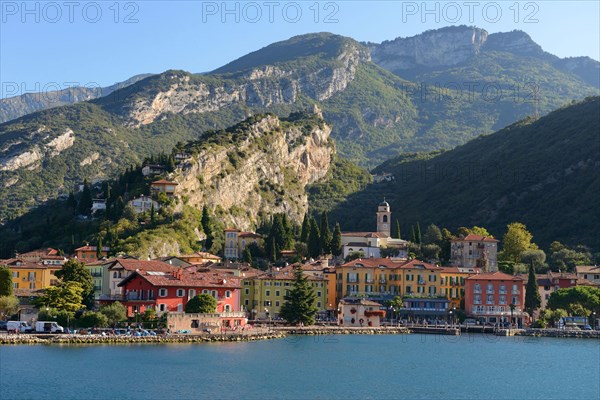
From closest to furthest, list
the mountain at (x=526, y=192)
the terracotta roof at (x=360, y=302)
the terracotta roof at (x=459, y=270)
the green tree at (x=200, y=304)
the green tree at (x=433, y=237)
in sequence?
1. the green tree at (x=200, y=304)
2. the terracotta roof at (x=360, y=302)
3. the terracotta roof at (x=459, y=270)
4. the green tree at (x=433, y=237)
5. the mountain at (x=526, y=192)

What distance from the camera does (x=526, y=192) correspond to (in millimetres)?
171125

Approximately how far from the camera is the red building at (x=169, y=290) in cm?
8869

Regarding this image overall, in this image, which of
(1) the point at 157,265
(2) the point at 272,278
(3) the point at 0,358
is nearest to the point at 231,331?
(1) the point at 157,265

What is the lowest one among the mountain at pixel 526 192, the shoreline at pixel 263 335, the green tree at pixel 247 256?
the shoreline at pixel 263 335

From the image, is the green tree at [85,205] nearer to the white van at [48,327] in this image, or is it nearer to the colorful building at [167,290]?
the colorful building at [167,290]

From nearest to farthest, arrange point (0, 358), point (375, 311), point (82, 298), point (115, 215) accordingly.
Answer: point (0, 358) → point (82, 298) → point (375, 311) → point (115, 215)

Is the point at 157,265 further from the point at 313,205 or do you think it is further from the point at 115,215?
the point at 313,205

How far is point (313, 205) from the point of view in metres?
192

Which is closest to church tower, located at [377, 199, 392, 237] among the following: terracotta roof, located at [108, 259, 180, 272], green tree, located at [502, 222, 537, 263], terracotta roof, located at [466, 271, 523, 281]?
green tree, located at [502, 222, 537, 263]

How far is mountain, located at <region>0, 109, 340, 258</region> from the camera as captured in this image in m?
130

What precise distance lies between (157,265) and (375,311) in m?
24.1

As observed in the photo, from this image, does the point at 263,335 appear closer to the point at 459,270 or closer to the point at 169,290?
the point at 169,290

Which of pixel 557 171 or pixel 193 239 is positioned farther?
pixel 557 171

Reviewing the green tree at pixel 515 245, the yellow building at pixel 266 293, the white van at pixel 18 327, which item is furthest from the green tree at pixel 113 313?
the green tree at pixel 515 245
